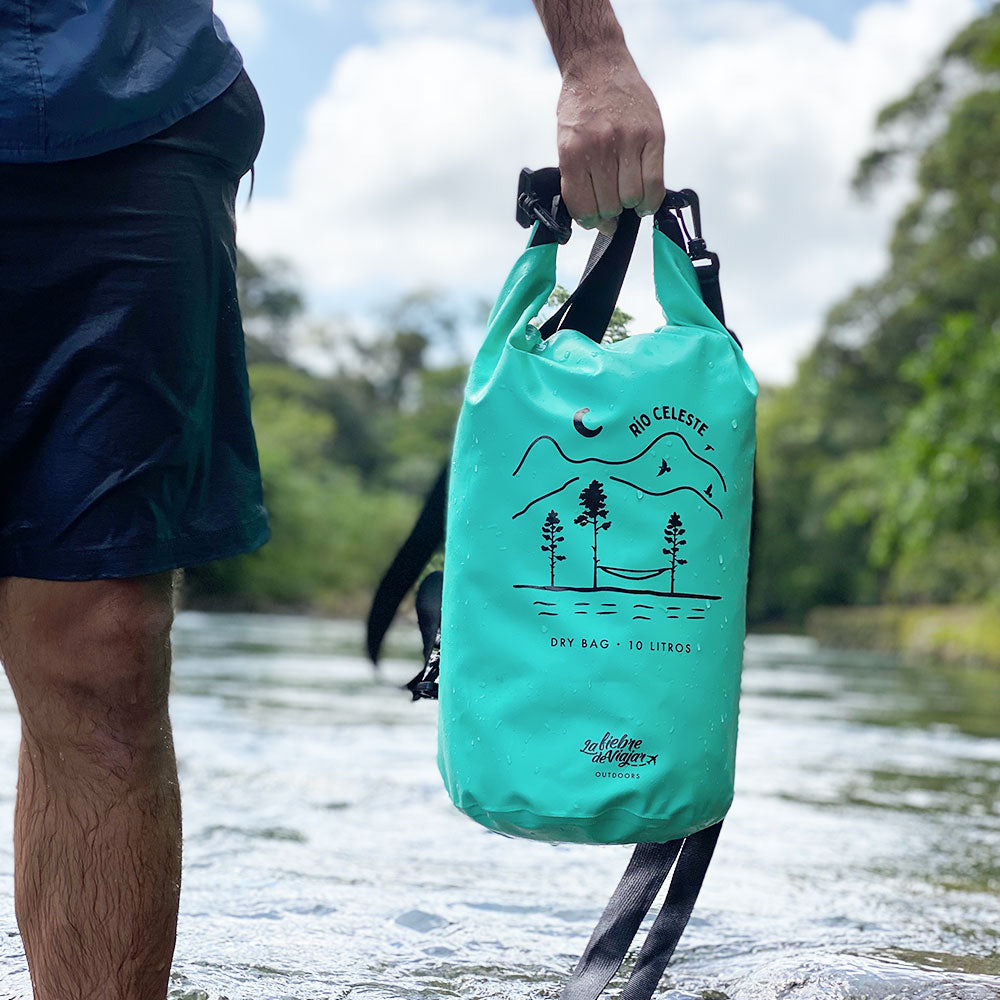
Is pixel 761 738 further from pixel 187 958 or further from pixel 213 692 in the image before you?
pixel 187 958

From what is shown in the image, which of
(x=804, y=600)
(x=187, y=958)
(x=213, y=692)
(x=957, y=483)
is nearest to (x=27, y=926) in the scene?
(x=187, y=958)

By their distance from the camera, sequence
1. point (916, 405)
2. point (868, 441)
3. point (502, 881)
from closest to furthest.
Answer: point (502, 881), point (916, 405), point (868, 441)

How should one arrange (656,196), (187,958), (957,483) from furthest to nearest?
(957,483), (187,958), (656,196)

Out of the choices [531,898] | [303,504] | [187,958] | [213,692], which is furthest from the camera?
[303,504]

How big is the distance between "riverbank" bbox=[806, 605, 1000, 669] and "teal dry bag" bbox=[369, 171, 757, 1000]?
19618mm

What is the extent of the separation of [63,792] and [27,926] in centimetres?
15

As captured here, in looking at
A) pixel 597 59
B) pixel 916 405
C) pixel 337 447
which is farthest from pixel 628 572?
pixel 337 447

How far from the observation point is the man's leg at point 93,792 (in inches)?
54.3

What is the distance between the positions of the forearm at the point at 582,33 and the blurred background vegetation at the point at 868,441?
10.9 metres

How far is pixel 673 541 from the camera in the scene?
4.71 feet

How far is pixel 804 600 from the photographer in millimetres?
49500

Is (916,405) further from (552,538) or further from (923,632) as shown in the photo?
(552,538)

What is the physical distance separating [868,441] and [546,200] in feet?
124

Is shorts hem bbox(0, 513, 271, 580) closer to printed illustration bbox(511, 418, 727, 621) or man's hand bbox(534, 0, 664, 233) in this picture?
printed illustration bbox(511, 418, 727, 621)
